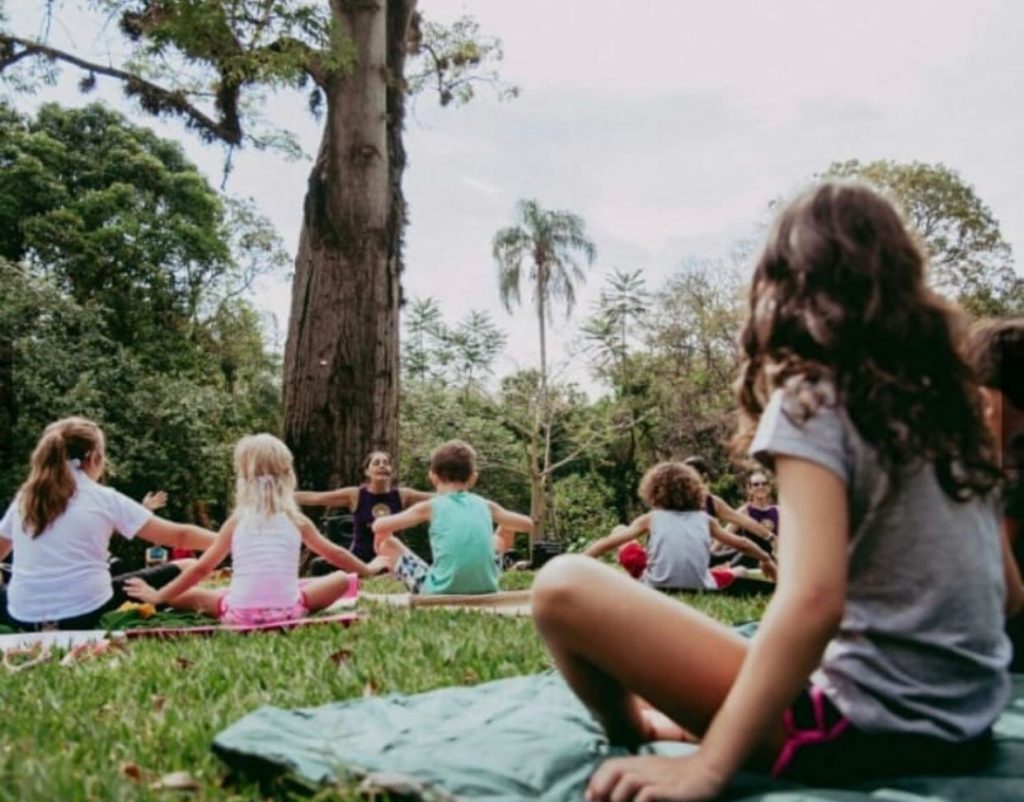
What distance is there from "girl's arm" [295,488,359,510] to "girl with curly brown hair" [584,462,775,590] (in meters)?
3.21

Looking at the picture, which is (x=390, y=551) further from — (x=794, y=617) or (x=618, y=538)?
(x=794, y=617)

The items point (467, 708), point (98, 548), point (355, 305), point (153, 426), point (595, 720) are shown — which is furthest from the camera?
point (153, 426)

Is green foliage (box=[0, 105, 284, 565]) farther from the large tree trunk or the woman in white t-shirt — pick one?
the woman in white t-shirt

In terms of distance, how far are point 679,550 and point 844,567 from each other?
5.43 meters

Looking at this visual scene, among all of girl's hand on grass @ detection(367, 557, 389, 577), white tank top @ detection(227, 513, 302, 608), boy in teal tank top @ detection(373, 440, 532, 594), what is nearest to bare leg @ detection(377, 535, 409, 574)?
girl's hand on grass @ detection(367, 557, 389, 577)

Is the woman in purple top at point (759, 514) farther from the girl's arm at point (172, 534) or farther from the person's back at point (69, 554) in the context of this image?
the person's back at point (69, 554)

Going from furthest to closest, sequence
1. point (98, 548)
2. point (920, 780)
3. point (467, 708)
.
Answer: point (98, 548) < point (467, 708) < point (920, 780)

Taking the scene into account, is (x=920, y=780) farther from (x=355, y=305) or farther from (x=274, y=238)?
(x=274, y=238)

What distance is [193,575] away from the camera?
541cm

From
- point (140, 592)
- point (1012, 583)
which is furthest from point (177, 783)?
point (140, 592)

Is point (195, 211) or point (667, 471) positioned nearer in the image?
point (667, 471)

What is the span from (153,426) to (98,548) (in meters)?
16.1

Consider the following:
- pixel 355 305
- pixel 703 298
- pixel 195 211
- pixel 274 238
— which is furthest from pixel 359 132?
pixel 703 298

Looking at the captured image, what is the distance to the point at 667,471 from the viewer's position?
716cm
